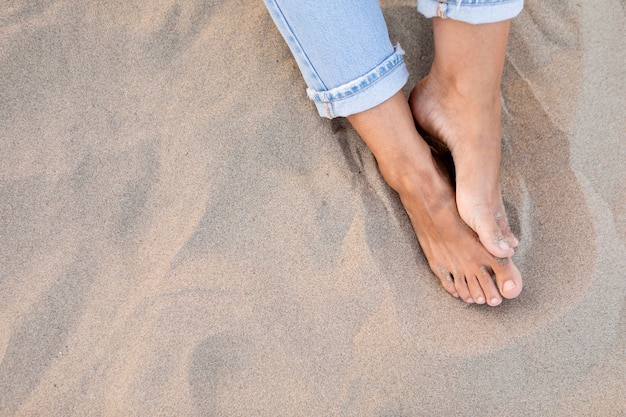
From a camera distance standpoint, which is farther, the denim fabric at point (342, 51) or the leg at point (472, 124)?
the leg at point (472, 124)

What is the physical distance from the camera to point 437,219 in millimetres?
1425

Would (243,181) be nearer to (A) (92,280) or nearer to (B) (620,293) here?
(A) (92,280)

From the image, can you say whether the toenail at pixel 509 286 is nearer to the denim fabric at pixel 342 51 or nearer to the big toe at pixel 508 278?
A: the big toe at pixel 508 278

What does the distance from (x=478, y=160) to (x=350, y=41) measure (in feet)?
1.44

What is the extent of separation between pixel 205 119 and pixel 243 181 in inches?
7.7

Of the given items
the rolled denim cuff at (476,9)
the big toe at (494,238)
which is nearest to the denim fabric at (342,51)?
the rolled denim cuff at (476,9)

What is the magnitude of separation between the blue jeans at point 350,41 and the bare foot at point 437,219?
0.33 ft

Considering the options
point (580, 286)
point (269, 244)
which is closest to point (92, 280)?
point (269, 244)

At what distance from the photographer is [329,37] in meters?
1.21

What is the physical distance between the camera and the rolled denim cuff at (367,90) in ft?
4.15

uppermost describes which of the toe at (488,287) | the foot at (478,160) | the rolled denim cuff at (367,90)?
the rolled denim cuff at (367,90)

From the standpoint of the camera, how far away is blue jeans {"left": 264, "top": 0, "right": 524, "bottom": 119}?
120cm

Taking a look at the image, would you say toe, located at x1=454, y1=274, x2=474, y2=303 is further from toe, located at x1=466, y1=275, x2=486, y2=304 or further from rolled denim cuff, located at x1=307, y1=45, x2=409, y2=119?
rolled denim cuff, located at x1=307, y1=45, x2=409, y2=119

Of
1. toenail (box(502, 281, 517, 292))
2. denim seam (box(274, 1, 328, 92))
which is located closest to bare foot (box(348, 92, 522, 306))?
toenail (box(502, 281, 517, 292))
